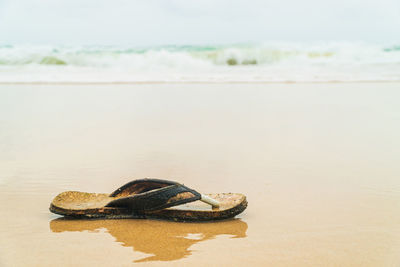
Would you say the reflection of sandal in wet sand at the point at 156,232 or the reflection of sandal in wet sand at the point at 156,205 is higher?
the reflection of sandal in wet sand at the point at 156,205

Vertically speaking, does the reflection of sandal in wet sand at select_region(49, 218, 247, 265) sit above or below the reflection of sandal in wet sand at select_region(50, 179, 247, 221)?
below

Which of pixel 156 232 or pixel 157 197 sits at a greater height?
pixel 157 197

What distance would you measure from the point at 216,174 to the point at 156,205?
2.53ft

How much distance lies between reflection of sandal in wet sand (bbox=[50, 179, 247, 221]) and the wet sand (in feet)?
0.14

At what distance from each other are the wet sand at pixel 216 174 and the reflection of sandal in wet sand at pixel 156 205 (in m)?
0.04

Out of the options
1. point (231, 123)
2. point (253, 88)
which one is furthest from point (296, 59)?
point (231, 123)

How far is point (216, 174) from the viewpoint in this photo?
7.76 ft

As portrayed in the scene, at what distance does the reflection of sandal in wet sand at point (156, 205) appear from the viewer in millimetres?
1636

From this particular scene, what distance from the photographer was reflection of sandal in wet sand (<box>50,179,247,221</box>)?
1636 mm

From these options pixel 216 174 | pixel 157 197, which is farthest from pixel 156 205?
pixel 216 174

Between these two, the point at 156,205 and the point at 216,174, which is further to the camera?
the point at 216,174

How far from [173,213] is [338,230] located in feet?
2.06

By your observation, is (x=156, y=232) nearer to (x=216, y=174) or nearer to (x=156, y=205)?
(x=156, y=205)

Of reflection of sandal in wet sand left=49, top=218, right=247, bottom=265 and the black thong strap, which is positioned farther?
the black thong strap
